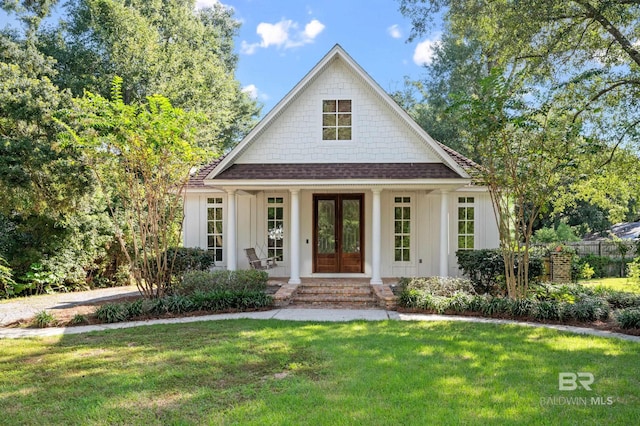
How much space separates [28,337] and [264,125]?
297 inches

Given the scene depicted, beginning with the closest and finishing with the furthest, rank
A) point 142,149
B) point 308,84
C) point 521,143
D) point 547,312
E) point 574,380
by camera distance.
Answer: point 574,380, point 547,312, point 521,143, point 142,149, point 308,84

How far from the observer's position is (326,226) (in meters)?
13.0

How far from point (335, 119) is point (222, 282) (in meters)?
5.79

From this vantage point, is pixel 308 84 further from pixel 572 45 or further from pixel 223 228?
pixel 572 45

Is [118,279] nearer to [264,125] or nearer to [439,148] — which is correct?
[264,125]

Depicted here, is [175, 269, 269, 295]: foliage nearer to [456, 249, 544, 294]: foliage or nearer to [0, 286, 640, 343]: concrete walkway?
[0, 286, 640, 343]: concrete walkway

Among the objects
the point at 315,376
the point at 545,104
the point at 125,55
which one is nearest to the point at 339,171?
the point at 545,104

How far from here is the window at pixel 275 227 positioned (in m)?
13.4

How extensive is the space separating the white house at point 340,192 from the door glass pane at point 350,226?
0.03 m

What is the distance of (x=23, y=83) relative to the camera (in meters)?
11.4

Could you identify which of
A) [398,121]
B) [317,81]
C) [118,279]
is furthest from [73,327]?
[398,121]

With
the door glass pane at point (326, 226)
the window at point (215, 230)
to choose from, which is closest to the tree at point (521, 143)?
the door glass pane at point (326, 226)

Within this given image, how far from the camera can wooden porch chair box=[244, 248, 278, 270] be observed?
40.2 ft

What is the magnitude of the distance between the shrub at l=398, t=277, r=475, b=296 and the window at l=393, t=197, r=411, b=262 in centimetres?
282
